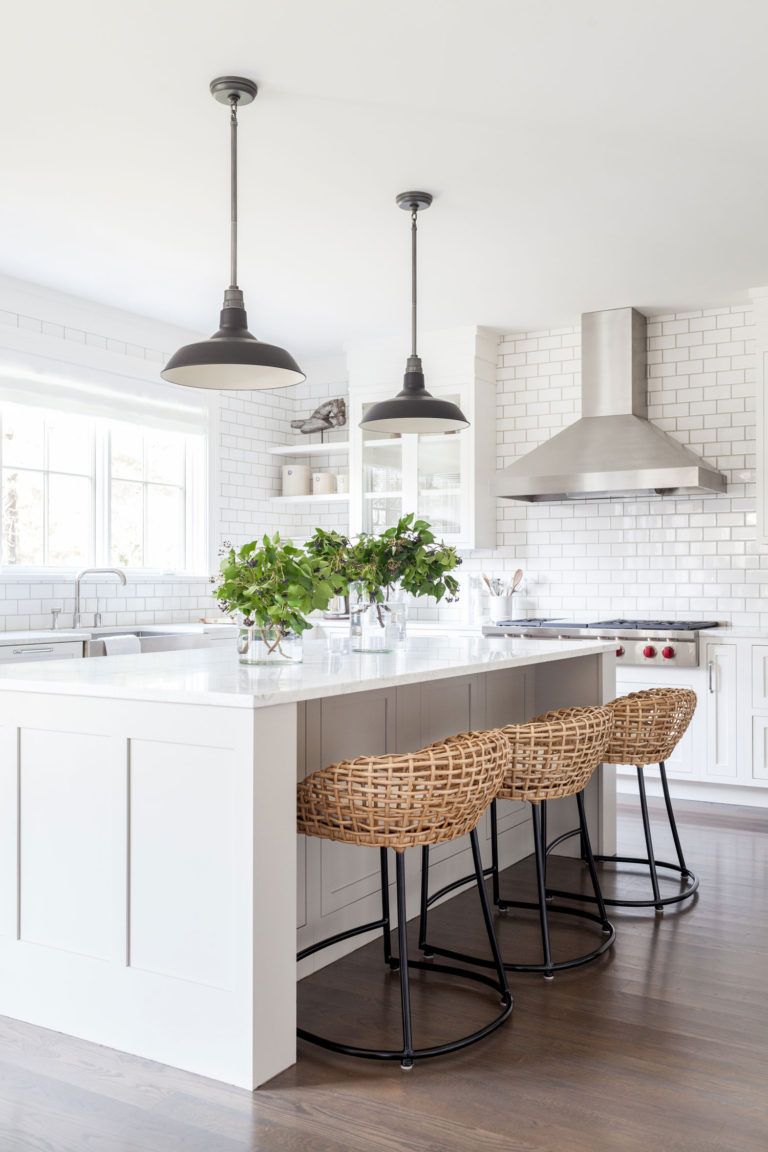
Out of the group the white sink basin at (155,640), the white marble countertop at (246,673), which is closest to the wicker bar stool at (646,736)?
the white marble countertop at (246,673)

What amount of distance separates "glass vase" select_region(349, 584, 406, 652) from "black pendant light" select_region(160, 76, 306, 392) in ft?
2.52

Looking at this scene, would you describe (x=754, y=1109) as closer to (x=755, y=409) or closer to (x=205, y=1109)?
(x=205, y=1109)

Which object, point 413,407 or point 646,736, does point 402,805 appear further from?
point 413,407

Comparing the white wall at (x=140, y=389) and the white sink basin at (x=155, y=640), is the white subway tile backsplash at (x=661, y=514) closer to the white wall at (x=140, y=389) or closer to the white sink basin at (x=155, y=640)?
the white wall at (x=140, y=389)

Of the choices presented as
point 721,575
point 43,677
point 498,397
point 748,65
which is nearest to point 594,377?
point 498,397

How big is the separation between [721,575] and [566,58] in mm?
3348

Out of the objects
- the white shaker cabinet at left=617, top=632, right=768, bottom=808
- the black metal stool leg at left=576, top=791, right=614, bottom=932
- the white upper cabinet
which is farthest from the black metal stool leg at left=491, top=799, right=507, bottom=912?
the white upper cabinet

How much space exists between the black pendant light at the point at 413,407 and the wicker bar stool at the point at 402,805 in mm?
1740

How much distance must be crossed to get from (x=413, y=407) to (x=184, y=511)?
289 cm

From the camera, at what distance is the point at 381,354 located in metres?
6.41

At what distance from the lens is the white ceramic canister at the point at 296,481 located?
22.9ft

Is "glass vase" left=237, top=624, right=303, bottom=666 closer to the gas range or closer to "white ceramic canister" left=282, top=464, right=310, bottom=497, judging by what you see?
the gas range

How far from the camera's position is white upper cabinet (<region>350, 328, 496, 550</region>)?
6.10 meters

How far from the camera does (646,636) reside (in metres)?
5.32
